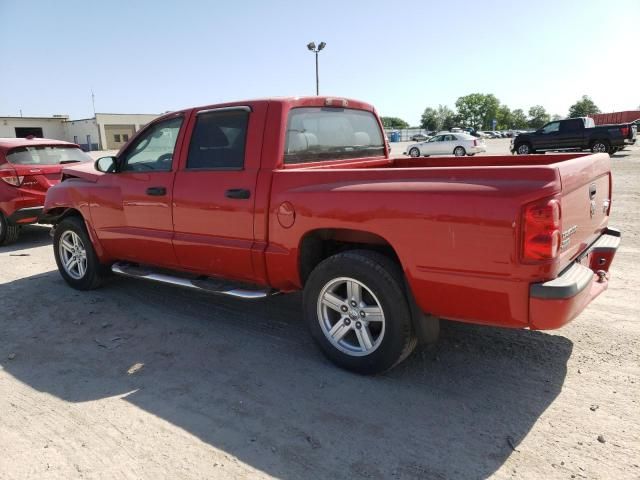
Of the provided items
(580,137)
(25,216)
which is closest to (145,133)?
(25,216)

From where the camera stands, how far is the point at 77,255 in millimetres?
5641

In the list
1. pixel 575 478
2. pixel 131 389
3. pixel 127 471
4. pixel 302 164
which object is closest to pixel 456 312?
pixel 575 478

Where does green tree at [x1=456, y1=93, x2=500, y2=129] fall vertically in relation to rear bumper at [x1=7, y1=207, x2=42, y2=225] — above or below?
Result: above

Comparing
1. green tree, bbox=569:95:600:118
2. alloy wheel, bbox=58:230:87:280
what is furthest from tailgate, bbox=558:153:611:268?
green tree, bbox=569:95:600:118

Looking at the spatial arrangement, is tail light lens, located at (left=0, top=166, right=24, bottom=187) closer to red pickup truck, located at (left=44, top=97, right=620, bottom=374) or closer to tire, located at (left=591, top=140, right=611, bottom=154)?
red pickup truck, located at (left=44, top=97, right=620, bottom=374)

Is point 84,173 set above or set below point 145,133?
below

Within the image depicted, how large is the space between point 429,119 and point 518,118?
1073 inches

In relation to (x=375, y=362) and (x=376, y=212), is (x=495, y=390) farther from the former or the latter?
(x=376, y=212)

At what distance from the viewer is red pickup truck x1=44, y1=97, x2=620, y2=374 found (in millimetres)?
2744

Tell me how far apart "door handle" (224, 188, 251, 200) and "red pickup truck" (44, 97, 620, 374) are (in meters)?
0.01

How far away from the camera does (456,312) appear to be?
3016 mm

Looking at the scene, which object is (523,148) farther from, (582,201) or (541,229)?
(541,229)

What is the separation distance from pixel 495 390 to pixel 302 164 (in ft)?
7.07

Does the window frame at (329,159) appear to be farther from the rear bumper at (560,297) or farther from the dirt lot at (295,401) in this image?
the rear bumper at (560,297)
